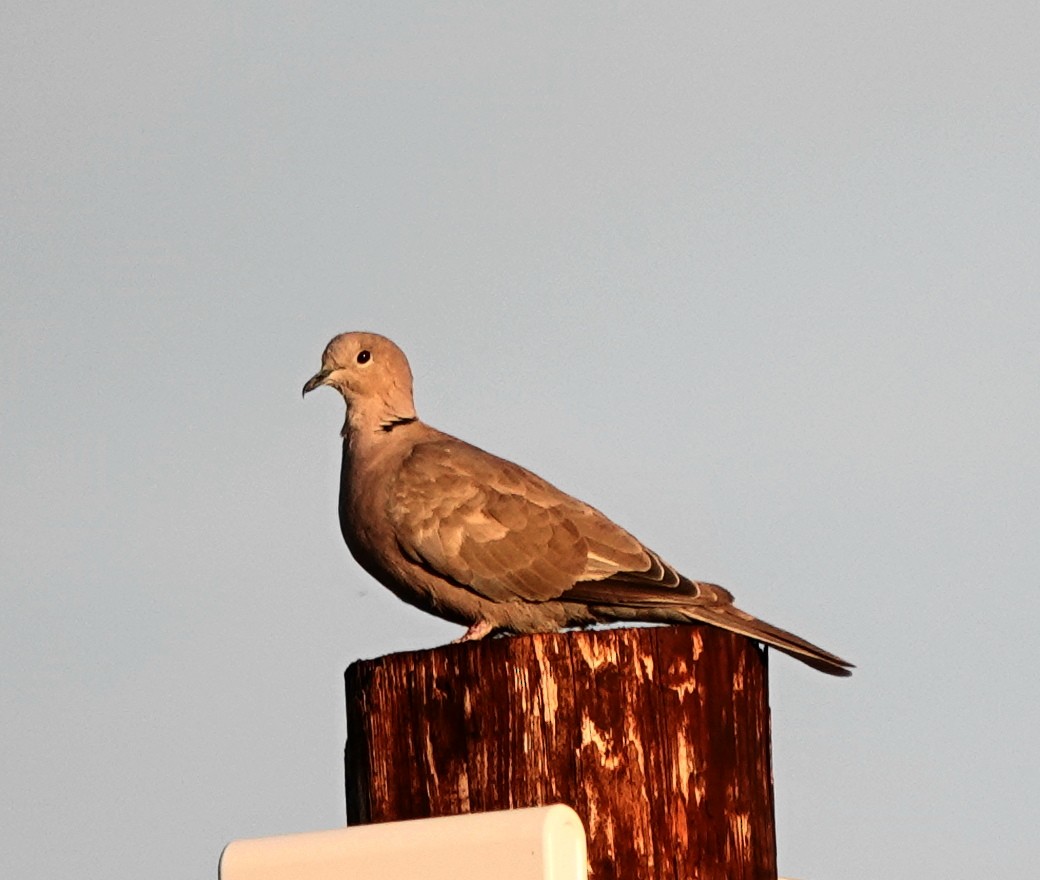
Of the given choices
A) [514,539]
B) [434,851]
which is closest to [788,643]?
[514,539]

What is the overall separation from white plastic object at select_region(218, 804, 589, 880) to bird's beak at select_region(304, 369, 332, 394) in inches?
162

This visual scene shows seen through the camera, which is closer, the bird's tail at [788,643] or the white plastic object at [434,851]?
the white plastic object at [434,851]

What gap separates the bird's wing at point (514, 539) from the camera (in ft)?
23.7

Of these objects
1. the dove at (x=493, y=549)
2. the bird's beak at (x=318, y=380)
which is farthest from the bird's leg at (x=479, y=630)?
the bird's beak at (x=318, y=380)

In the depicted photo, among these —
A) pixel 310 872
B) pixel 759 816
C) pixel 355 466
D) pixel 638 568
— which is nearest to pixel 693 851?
pixel 759 816

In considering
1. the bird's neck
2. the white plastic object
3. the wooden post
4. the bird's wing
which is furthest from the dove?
the white plastic object

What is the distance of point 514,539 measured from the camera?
739 centimetres

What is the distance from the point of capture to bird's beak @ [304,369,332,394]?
8.54 meters

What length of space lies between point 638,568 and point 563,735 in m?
2.76

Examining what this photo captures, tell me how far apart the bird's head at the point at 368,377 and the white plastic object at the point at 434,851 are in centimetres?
393

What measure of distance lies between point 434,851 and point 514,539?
10.1ft

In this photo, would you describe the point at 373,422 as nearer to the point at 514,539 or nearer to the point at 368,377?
the point at 368,377

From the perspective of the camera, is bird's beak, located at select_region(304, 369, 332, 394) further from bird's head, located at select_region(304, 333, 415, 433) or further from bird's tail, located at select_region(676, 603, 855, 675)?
bird's tail, located at select_region(676, 603, 855, 675)

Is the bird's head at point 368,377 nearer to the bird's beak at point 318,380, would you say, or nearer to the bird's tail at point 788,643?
the bird's beak at point 318,380
